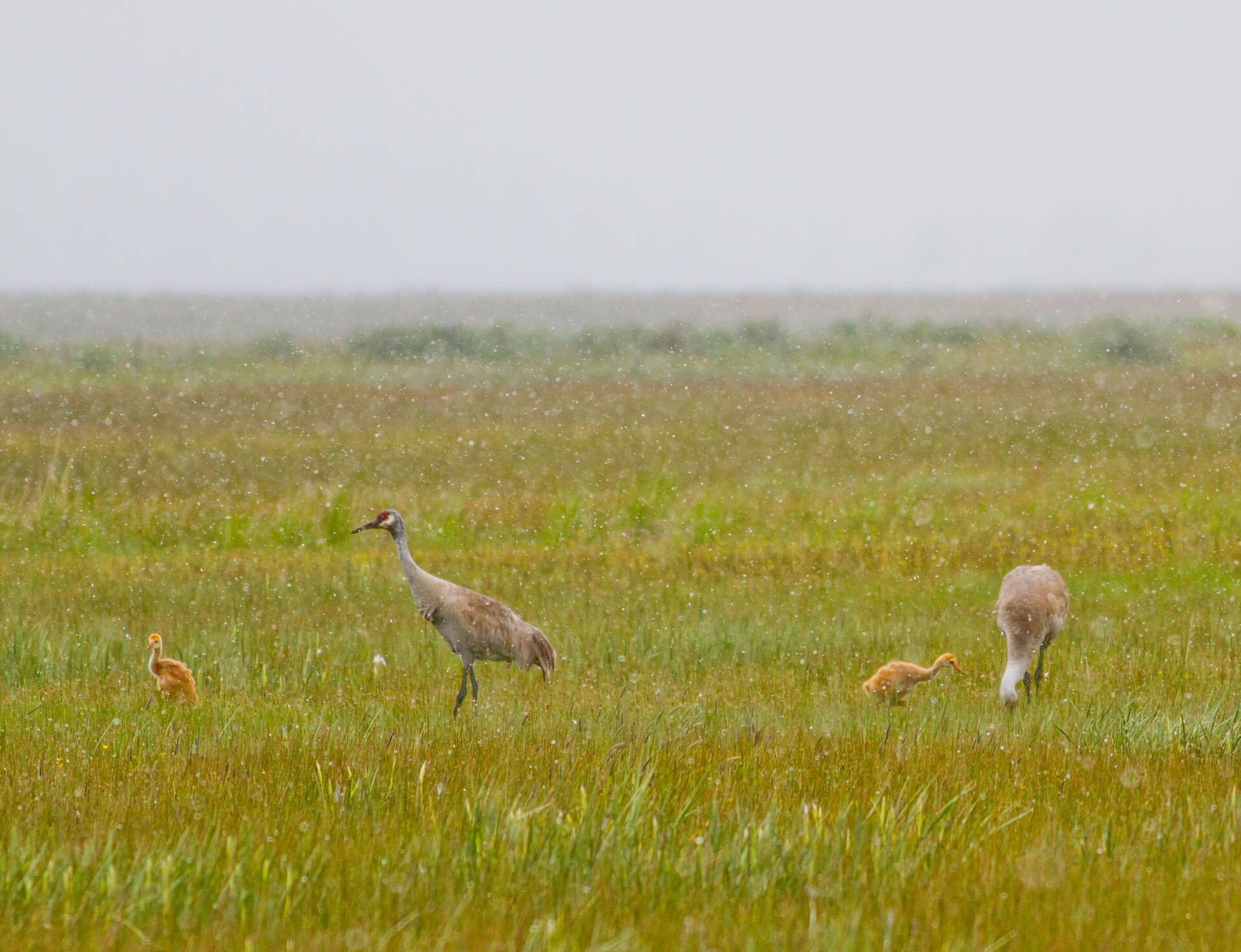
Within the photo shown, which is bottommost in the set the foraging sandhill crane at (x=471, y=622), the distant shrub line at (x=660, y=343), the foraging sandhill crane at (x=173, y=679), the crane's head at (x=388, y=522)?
the foraging sandhill crane at (x=173, y=679)

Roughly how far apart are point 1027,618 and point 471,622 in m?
3.96

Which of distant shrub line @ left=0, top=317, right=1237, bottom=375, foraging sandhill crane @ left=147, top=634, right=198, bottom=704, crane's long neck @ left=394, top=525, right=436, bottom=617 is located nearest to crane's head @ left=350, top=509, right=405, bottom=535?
crane's long neck @ left=394, top=525, right=436, bottom=617

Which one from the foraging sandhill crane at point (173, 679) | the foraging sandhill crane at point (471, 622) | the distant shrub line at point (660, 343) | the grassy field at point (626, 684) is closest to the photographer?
the grassy field at point (626, 684)

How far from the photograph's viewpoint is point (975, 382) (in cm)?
3186

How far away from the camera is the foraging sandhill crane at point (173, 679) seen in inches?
329

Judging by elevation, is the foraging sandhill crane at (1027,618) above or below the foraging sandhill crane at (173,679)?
above

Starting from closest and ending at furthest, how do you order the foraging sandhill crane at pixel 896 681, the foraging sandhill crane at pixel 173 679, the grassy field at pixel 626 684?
the grassy field at pixel 626 684
the foraging sandhill crane at pixel 173 679
the foraging sandhill crane at pixel 896 681

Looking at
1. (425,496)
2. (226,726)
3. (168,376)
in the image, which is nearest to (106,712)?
(226,726)

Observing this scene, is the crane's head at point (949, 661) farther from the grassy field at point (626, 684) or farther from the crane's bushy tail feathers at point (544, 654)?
the crane's bushy tail feathers at point (544, 654)

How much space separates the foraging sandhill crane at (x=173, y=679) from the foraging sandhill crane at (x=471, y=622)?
1507 mm

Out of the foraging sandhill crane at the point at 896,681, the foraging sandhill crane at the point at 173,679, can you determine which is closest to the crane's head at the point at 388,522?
the foraging sandhill crane at the point at 173,679

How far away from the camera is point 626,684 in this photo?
9.15 metres

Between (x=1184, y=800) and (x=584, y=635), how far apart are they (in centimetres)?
582

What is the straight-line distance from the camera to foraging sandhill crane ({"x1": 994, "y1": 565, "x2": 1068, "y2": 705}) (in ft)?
28.1
